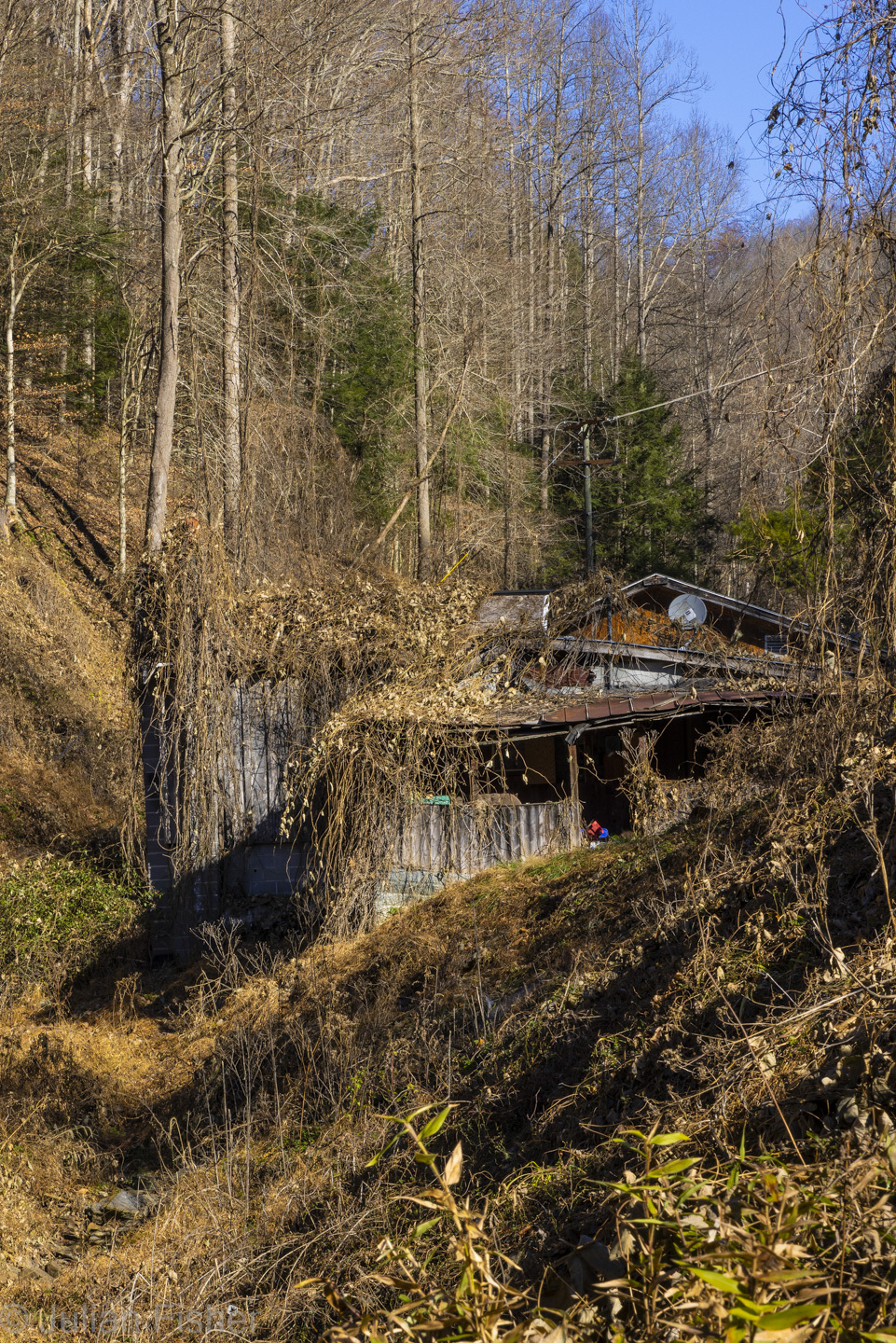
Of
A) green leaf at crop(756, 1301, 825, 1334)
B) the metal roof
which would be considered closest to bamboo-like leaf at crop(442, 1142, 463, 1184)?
green leaf at crop(756, 1301, 825, 1334)

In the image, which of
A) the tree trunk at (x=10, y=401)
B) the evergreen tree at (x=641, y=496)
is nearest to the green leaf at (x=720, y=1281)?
the tree trunk at (x=10, y=401)

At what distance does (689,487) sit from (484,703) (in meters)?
22.2

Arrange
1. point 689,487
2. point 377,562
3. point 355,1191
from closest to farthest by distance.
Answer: point 355,1191 < point 377,562 < point 689,487

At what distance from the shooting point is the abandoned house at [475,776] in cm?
1230

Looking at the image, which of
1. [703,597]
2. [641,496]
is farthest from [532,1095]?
[641,496]

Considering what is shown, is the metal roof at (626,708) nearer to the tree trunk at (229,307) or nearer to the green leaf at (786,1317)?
the tree trunk at (229,307)

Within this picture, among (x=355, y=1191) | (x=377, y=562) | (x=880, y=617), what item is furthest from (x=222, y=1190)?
(x=377, y=562)

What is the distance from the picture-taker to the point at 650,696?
14.1 meters

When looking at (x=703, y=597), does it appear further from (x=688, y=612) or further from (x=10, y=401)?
(x=10, y=401)

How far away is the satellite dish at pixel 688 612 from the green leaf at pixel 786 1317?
626 inches

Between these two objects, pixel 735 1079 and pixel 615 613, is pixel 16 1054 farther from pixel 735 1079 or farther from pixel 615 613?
pixel 615 613

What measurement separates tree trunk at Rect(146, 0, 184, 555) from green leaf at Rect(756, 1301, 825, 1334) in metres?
14.3

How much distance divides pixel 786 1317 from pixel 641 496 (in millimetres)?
30865

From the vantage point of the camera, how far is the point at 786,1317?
2.34 metres
